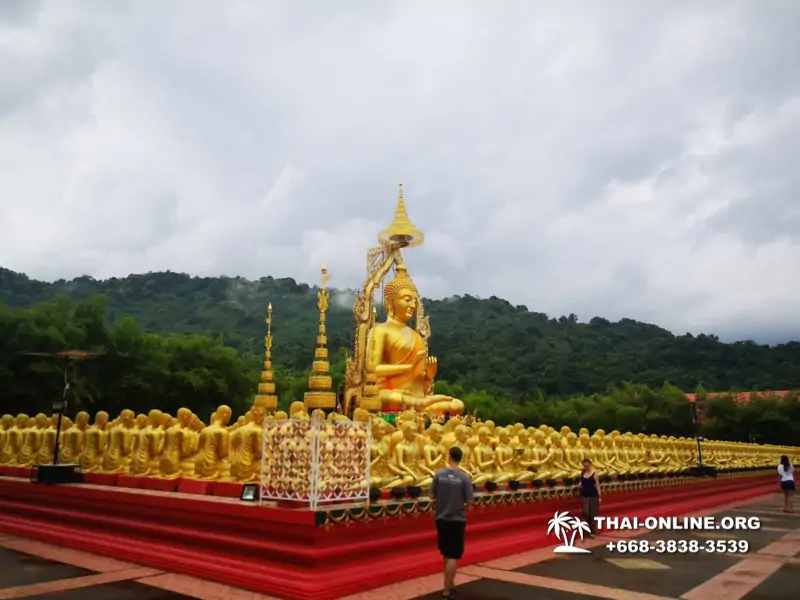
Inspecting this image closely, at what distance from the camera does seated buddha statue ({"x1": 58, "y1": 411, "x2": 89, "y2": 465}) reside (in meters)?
10.5

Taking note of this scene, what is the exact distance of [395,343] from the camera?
18.7m

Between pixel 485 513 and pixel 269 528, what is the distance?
10.4 feet

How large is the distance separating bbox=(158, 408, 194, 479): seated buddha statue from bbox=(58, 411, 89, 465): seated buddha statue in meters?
2.25

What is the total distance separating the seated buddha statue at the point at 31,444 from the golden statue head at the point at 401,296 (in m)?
9.71

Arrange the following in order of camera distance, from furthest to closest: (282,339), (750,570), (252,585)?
(282,339), (750,570), (252,585)

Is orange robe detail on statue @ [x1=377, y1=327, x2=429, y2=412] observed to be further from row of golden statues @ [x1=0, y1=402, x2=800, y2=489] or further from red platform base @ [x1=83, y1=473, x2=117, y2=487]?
red platform base @ [x1=83, y1=473, x2=117, y2=487]

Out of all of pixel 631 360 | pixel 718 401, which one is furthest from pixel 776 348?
pixel 718 401

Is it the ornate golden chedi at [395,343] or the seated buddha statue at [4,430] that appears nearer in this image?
the seated buddha statue at [4,430]

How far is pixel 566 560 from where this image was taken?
8.27m

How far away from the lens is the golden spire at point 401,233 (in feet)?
63.9

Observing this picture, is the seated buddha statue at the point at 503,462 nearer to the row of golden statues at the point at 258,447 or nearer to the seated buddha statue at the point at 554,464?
the row of golden statues at the point at 258,447

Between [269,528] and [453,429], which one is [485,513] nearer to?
[453,429]

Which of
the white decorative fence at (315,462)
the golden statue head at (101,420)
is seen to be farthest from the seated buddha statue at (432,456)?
the golden statue head at (101,420)

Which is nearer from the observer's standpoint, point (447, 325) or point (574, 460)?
point (574, 460)
